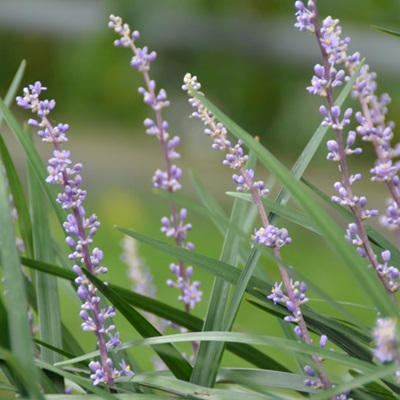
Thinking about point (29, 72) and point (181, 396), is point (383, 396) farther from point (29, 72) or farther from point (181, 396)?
point (29, 72)

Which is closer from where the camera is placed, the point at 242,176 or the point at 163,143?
the point at 242,176

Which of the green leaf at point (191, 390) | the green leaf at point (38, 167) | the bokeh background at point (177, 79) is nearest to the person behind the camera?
the green leaf at point (191, 390)

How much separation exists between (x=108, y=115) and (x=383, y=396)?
4.97 metres

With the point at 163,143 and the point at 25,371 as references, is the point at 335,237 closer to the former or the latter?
the point at 25,371

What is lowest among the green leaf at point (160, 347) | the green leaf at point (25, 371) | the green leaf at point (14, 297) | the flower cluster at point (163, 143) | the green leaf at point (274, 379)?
the green leaf at point (25, 371)

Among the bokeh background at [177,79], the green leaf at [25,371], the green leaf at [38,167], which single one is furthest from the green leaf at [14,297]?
the bokeh background at [177,79]

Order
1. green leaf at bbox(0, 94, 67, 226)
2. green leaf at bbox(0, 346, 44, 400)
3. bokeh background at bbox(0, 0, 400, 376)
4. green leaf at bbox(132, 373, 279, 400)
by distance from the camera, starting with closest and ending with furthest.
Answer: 1. green leaf at bbox(0, 346, 44, 400)
2. green leaf at bbox(132, 373, 279, 400)
3. green leaf at bbox(0, 94, 67, 226)
4. bokeh background at bbox(0, 0, 400, 376)

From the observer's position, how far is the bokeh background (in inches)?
172

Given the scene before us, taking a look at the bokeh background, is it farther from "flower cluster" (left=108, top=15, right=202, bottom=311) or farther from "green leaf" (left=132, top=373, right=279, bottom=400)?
"green leaf" (left=132, top=373, right=279, bottom=400)

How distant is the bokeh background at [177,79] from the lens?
172 inches

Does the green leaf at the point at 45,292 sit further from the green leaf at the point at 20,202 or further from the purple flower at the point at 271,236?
the purple flower at the point at 271,236

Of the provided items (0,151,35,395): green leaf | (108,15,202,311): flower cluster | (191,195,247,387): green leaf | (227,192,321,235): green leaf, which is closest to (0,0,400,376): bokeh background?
(108,15,202,311): flower cluster

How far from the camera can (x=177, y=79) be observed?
5.40m

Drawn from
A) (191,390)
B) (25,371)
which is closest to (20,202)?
(191,390)
